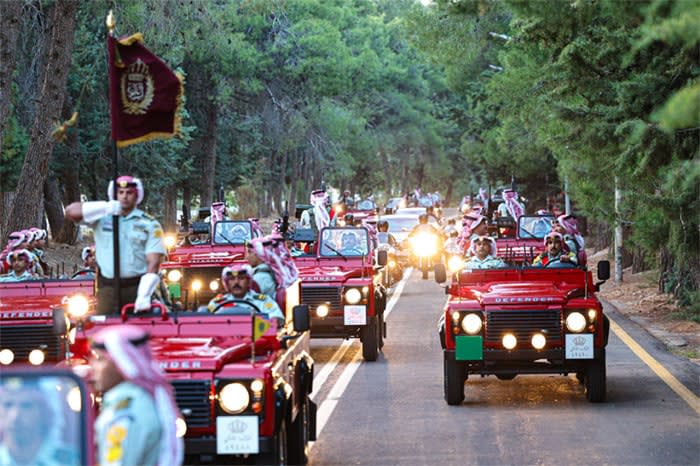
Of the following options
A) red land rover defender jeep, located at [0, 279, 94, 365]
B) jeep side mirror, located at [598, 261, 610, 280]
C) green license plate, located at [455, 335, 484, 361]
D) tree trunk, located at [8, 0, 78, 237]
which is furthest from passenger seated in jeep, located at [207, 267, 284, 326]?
tree trunk, located at [8, 0, 78, 237]

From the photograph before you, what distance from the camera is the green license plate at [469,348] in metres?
15.6

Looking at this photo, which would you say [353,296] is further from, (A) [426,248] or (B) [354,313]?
(A) [426,248]

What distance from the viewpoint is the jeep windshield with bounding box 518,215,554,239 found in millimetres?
29375

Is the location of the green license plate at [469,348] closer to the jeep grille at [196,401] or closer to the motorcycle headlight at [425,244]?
the jeep grille at [196,401]

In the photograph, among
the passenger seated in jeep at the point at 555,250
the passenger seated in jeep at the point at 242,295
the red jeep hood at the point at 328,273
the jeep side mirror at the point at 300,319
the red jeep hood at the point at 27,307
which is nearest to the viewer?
the jeep side mirror at the point at 300,319

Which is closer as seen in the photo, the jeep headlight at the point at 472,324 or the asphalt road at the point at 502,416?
the asphalt road at the point at 502,416

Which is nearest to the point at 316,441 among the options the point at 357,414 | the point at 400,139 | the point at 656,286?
the point at 357,414

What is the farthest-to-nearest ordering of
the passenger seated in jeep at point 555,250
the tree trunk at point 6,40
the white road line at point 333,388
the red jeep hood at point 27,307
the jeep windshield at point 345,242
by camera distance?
the tree trunk at point 6,40 → the jeep windshield at point 345,242 → the passenger seated in jeep at point 555,250 → the red jeep hood at point 27,307 → the white road line at point 333,388

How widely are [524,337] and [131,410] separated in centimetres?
1012

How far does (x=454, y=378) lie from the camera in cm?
1585

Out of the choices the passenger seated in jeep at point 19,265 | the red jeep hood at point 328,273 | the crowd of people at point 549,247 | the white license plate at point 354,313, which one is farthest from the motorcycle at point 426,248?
the passenger seated in jeep at point 19,265

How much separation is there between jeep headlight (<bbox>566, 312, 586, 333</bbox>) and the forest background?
1.78 meters

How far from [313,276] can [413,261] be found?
902 inches

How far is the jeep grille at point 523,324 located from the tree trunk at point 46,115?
1339 cm
